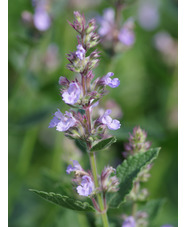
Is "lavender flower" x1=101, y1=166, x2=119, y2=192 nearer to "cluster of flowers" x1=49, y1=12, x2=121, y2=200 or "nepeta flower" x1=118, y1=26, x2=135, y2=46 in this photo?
"cluster of flowers" x1=49, y1=12, x2=121, y2=200

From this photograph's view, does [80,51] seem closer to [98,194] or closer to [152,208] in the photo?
[98,194]

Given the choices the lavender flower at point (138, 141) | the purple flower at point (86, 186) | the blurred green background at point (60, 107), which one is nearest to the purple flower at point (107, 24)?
the blurred green background at point (60, 107)

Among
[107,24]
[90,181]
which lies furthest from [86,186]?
[107,24]

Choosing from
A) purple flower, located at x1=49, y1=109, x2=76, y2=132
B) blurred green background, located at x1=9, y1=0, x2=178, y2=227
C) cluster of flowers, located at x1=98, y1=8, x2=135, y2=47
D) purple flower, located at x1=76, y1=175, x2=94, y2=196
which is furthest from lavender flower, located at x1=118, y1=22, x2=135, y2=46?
purple flower, located at x1=76, y1=175, x2=94, y2=196

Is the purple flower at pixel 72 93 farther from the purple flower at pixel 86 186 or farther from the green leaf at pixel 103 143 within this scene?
the purple flower at pixel 86 186

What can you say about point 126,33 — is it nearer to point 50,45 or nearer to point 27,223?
point 50,45

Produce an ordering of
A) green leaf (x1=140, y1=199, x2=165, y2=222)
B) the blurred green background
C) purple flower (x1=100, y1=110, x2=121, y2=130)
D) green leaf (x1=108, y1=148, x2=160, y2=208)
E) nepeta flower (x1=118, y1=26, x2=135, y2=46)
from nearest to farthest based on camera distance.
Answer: purple flower (x1=100, y1=110, x2=121, y2=130) → green leaf (x1=108, y1=148, x2=160, y2=208) → green leaf (x1=140, y1=199, x2=165, y2=222) → nepeta flower (x1=118, y1=26, x2=135, y2=46) → the blurred green background
